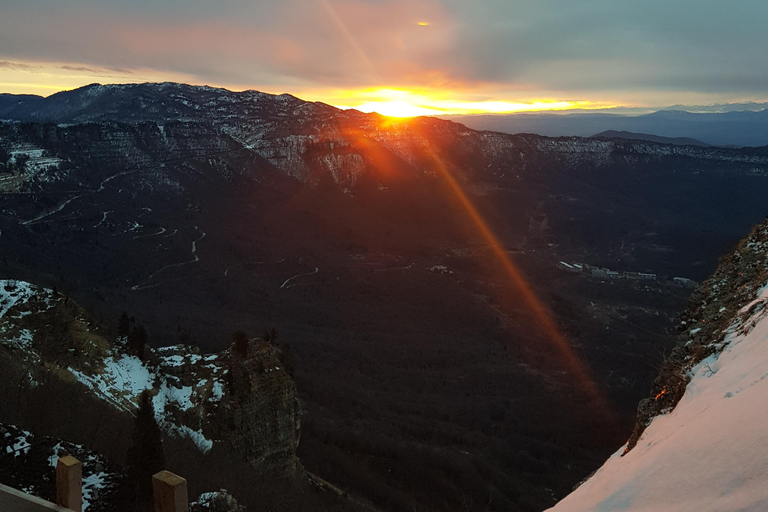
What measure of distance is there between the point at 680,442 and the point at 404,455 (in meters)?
27.8

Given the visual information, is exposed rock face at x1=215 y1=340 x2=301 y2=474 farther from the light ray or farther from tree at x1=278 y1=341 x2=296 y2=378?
the light ray

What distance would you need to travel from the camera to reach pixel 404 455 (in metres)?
32.5

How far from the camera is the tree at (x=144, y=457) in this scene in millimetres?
10080

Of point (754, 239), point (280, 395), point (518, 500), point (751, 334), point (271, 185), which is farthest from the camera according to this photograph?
point (271, 185)

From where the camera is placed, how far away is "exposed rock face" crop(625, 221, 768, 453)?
10727 mm

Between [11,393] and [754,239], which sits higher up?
[754,239]

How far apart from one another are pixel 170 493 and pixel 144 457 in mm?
5775

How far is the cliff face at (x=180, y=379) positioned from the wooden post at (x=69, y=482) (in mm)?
16017

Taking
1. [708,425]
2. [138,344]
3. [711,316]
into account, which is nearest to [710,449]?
[708,425]

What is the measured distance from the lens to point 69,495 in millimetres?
5887

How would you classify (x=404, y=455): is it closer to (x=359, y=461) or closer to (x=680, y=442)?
(x=359, y=461)

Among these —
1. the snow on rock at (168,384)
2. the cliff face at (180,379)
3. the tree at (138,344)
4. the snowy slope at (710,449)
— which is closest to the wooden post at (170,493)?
the snowy slope at (710,449)

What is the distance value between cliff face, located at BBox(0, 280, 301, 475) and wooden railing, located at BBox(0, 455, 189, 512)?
16.0m

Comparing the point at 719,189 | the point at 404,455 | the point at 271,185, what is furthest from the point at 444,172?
the point at 404,455
